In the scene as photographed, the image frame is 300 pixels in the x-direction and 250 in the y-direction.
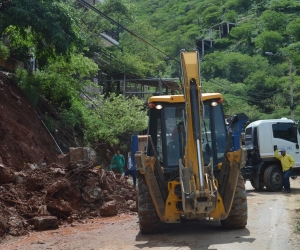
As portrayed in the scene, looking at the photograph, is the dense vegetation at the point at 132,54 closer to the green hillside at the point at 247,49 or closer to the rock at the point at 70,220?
the green hillside at the point at 247,49

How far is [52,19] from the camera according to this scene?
21.0 meters

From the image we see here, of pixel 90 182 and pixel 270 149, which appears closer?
pixel 90 182

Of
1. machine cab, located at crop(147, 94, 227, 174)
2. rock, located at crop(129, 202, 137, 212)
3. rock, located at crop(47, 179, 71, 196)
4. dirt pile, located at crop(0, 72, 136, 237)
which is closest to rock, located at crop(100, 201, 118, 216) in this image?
dirt pile, located at crop(0, 72, 136, 237)

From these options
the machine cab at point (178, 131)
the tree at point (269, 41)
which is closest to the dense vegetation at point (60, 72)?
the machine cab at point (178, 131)

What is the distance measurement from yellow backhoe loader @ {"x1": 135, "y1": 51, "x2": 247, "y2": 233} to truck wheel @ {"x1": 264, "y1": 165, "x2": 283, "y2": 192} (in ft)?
31.7

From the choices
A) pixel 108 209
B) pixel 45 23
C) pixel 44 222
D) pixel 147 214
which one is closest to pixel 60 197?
pixel 108 209

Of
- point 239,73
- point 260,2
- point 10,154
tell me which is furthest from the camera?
point 260,2

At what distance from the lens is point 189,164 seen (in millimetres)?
10141

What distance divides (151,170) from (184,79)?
6.43 ft

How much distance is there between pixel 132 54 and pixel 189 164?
138 ft

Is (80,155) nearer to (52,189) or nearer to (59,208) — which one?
(52,189)

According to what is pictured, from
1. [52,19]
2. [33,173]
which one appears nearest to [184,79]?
[33,173]

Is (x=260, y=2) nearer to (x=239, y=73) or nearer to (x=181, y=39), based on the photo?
(x=181, y=39)

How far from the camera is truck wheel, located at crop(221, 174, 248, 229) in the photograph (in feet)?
36.6
